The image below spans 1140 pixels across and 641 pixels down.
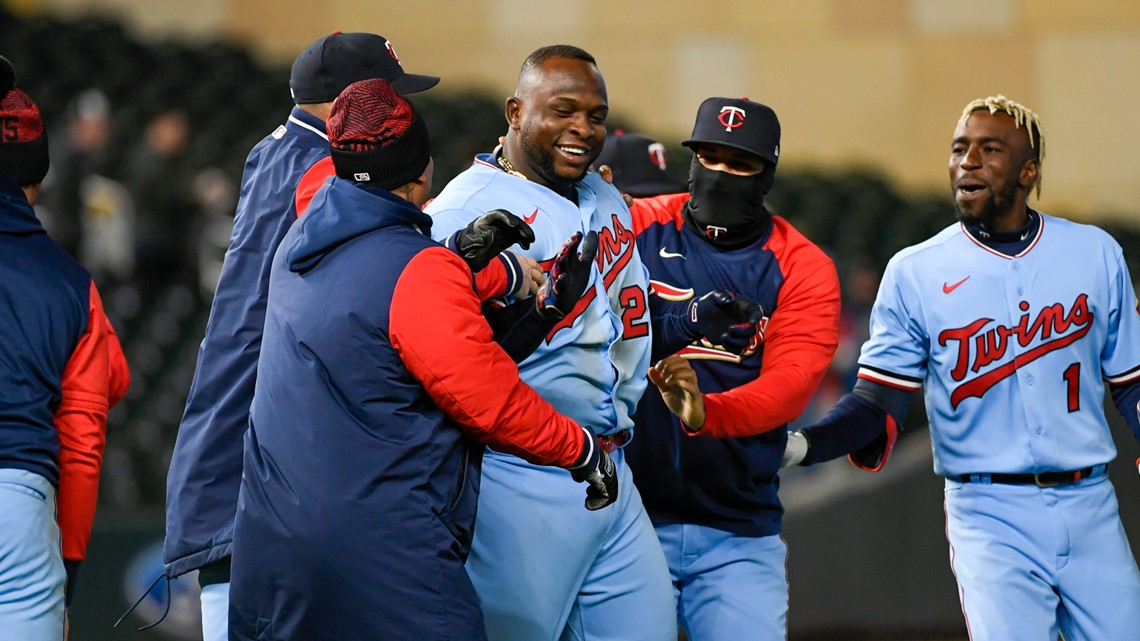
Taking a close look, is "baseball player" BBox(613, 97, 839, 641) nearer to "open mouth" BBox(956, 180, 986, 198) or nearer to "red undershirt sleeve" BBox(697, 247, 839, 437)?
"red undershirt sleeve" BBox(697, 247, 839, 437)

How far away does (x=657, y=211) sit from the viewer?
4746 millimetres

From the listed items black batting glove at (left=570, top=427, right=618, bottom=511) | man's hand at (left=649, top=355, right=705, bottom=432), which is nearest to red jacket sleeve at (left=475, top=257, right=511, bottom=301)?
black batting glove at (left=570, top=427, right=618, bottom=511)

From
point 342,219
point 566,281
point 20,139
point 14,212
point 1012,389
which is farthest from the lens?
point 1012,389

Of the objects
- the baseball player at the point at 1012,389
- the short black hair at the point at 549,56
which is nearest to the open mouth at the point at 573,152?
the short black hair at the point at 549,56

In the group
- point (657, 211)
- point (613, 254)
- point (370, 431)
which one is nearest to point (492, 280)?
point (370, 431)

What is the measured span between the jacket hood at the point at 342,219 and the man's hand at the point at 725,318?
3.10 feet

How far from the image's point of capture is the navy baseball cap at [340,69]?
4.09m

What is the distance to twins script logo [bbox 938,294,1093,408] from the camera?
4449 millimetres

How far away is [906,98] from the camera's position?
13.5 metres

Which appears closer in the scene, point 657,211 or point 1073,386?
point 1073,386

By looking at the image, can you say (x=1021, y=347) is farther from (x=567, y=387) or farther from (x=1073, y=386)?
(x=567, y=387)

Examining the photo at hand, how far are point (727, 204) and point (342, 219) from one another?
5.21ft

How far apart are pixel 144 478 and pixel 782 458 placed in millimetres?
4616

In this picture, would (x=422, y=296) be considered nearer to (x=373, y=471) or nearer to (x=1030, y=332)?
(x=373, y=471)
